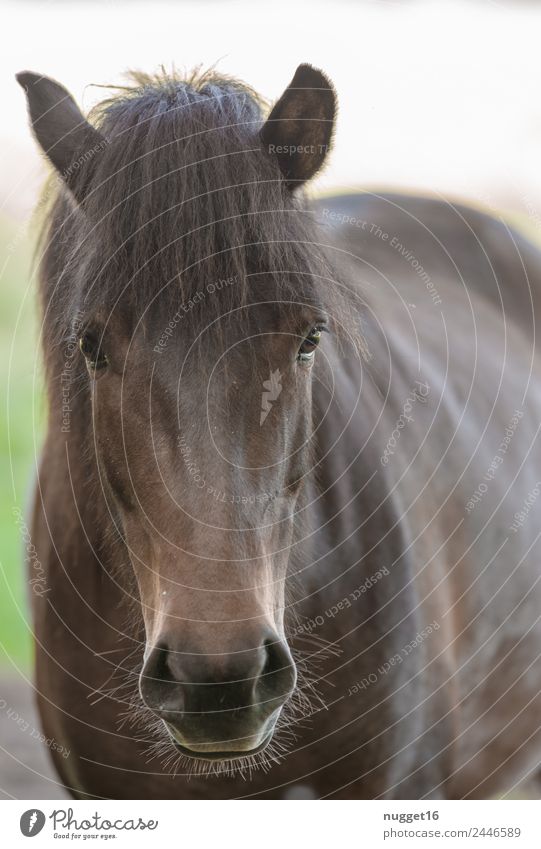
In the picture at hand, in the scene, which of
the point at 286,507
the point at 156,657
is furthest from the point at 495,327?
the point at 156,657

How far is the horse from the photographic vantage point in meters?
1.43

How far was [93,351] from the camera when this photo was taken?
1569mm

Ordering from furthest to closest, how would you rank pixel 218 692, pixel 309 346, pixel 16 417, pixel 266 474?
pixel 16 417 → pixel 309 346 → pixel 266 474 → pixel 218 692

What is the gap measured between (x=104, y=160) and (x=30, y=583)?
3.51ft

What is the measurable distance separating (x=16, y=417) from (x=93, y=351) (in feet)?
15.6

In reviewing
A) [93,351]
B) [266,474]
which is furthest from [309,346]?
[93,351]

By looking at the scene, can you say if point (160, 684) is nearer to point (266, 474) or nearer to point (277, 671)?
point (277, 671)

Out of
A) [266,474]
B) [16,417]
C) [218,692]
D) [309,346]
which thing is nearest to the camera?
[218,692]

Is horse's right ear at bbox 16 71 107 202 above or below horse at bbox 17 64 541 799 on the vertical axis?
above

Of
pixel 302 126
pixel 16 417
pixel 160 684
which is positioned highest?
pixel 302 126

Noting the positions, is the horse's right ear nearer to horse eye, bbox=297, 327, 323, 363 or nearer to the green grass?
the green grass

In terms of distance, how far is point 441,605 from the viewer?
2.10 m

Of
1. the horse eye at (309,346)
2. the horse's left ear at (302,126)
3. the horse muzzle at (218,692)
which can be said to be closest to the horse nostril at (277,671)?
the horse muzzle at (218,692)

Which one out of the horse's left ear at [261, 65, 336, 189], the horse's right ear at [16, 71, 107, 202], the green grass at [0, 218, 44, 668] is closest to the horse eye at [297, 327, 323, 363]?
the horse's left ear at [261, 65, 336, 189]
